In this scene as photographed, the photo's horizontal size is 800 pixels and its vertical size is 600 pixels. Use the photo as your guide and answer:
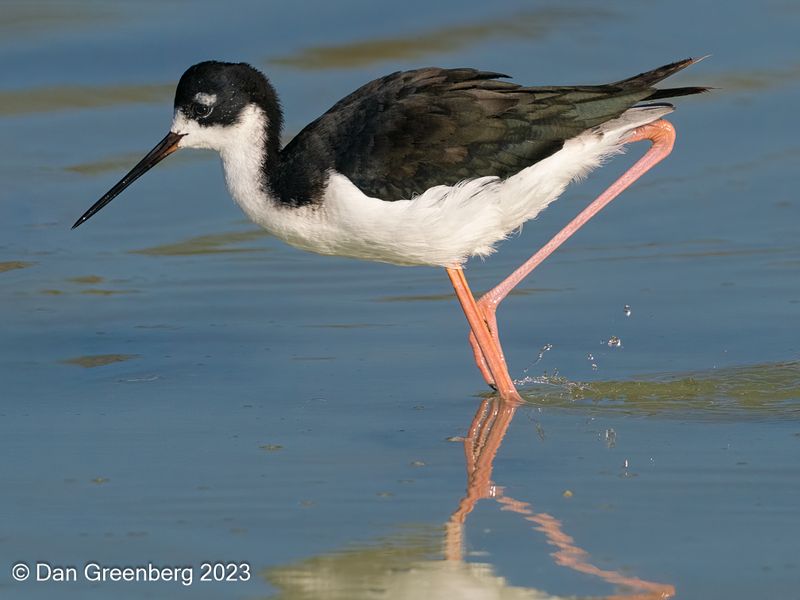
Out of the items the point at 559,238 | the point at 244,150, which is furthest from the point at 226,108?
the point at 559,238

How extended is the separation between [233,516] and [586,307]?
3.39 meters

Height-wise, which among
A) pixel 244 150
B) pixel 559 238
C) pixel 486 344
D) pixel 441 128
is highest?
pixel 441 128

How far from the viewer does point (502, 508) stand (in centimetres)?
599

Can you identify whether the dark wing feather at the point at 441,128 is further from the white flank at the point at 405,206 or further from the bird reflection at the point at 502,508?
the bird reflection at the point at 502,508

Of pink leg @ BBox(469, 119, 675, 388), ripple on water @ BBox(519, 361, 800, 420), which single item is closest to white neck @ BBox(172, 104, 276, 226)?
pink leg @ BBox(469, 119, 675, 388)

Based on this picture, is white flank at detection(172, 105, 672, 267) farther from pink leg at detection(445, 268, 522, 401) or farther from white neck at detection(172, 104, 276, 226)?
pink leg at detection(445, 268, 522, 401)

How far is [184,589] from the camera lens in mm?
5320

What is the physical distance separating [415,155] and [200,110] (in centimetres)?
117

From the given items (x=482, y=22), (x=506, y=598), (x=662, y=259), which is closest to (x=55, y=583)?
(x=506, y=598)

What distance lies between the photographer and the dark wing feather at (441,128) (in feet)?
24.3

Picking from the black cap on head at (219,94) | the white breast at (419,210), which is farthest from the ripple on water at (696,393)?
the black cap on head at (219,94)

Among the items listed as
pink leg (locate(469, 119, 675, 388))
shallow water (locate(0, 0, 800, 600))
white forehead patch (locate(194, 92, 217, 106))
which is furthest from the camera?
pink leg (locate(469, 119, 675, 388))

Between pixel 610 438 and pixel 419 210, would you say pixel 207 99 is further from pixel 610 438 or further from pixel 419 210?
pixel 610 438

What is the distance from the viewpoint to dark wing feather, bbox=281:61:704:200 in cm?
740
